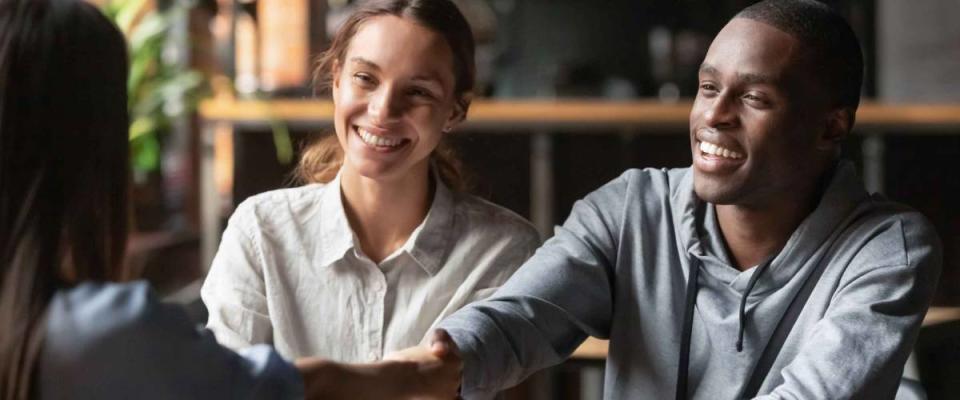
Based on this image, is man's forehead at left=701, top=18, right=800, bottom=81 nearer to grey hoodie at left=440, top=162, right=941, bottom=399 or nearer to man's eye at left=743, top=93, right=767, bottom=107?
man's eye at left=743, top=93, right=767, bottom=107

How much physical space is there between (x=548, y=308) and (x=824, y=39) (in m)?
0.40

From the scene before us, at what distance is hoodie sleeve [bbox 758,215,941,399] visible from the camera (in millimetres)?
1234

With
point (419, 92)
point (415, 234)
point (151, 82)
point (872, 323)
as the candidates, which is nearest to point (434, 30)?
point (419, 92)

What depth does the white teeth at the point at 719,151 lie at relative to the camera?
132 centimetres

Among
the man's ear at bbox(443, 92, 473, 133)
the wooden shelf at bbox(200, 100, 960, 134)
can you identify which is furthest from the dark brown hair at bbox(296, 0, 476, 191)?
the wooden shelf at bbox(200, 100, 960, 134)

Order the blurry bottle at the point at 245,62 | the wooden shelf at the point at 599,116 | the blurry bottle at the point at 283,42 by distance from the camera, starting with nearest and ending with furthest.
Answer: the wooden shelf at the point at 599,116, the blurry bottle at the point at 245,62, the blurry bottle at the point at 283,42

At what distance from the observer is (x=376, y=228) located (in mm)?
1537

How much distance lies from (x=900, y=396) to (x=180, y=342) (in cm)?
87

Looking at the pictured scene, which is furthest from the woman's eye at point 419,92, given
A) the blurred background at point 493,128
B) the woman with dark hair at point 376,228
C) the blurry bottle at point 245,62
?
the blurry bottle at point 245,62

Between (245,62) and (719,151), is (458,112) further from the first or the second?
(245,62)

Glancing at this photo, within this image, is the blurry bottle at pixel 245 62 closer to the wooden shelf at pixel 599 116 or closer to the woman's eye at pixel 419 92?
the wooden shelf at pixel 599 116

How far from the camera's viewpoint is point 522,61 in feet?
19.0

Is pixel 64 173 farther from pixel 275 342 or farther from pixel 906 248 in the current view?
pixel 906 248

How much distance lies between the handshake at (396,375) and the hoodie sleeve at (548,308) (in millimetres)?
22
